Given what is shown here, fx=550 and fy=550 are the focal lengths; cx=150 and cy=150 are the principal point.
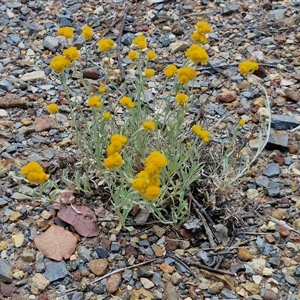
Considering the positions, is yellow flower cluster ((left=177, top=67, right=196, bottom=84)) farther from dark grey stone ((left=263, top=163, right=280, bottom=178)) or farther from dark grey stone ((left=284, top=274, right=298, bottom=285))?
dark grey stone ((left=284, top=274, right=298, bottom=285))

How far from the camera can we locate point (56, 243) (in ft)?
6.92

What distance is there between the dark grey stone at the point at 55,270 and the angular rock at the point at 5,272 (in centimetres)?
13

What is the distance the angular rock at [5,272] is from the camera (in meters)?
2.00

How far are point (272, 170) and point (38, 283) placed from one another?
113 cm

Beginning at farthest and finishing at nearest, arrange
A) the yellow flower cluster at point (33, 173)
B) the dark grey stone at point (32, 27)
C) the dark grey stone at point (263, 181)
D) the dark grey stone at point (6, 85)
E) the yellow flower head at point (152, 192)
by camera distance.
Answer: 1. the dark grey stone at point (32, 27)
2. the dark grey stone at point (6, 85)
3. the dark grey stone at point (263, 181)
4. the yellow flower cluster at point (33, 173)
5. the yellow flower head at point (152, 192)

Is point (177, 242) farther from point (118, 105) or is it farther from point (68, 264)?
point (118, 105)

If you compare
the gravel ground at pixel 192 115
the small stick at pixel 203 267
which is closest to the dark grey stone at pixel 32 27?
the gravel ground at pixel 192 115

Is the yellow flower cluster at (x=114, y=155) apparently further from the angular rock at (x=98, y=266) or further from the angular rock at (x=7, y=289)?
the angular rock at (x=7, y=289)

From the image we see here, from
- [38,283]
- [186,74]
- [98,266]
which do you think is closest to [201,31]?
[186,74]

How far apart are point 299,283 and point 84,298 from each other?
788 mm

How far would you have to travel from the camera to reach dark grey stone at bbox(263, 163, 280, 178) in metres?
2.45

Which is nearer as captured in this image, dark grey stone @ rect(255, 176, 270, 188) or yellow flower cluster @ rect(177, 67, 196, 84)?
yellow flower cluster @ rect(177, 67, 196, 84)

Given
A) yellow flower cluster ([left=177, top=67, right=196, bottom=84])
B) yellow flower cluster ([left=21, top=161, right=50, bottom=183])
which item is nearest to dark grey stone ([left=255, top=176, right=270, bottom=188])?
yellow flower cluster ([left=177, top=67, right=196, bottom=84])

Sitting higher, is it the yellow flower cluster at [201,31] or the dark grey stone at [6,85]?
the yellow flower cluster at [201,31]
